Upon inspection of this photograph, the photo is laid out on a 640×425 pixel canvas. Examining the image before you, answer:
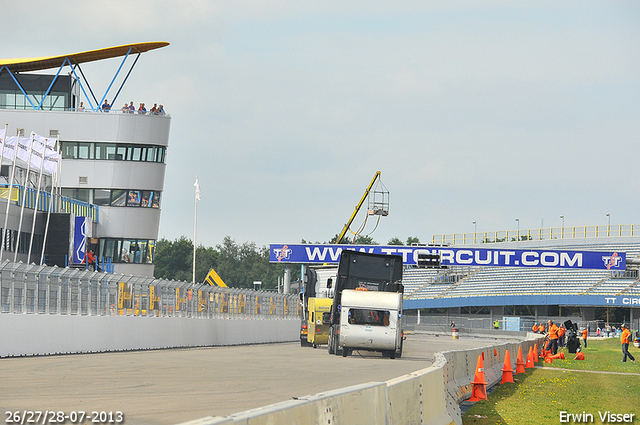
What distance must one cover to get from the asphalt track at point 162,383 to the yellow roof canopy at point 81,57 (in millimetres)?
42081

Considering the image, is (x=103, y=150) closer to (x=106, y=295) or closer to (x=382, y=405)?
(x=106, y=295)

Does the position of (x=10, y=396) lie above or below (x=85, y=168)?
below

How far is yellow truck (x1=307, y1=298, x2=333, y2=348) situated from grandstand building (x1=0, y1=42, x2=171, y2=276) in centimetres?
2887

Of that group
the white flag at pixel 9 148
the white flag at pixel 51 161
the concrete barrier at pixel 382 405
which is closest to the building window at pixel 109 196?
the white flag at pixel 51 161

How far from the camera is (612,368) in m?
28.7

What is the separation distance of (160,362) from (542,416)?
11.6 metres

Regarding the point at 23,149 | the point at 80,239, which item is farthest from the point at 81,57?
the point at 23,149

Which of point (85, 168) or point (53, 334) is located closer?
point (53, 334)

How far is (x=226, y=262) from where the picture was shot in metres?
172

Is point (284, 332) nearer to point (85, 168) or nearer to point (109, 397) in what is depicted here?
point (85, 168)

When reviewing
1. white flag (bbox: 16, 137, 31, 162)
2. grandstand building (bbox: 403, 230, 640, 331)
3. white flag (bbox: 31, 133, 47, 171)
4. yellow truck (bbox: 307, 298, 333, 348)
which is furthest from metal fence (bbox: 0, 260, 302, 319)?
grandstand building (bbox: 403, 230, 640, 331)

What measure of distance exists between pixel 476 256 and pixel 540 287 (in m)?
19.3

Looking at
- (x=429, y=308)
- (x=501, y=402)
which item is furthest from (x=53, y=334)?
(x=429, y=308)

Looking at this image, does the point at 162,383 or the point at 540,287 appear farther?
the point at 540,287
